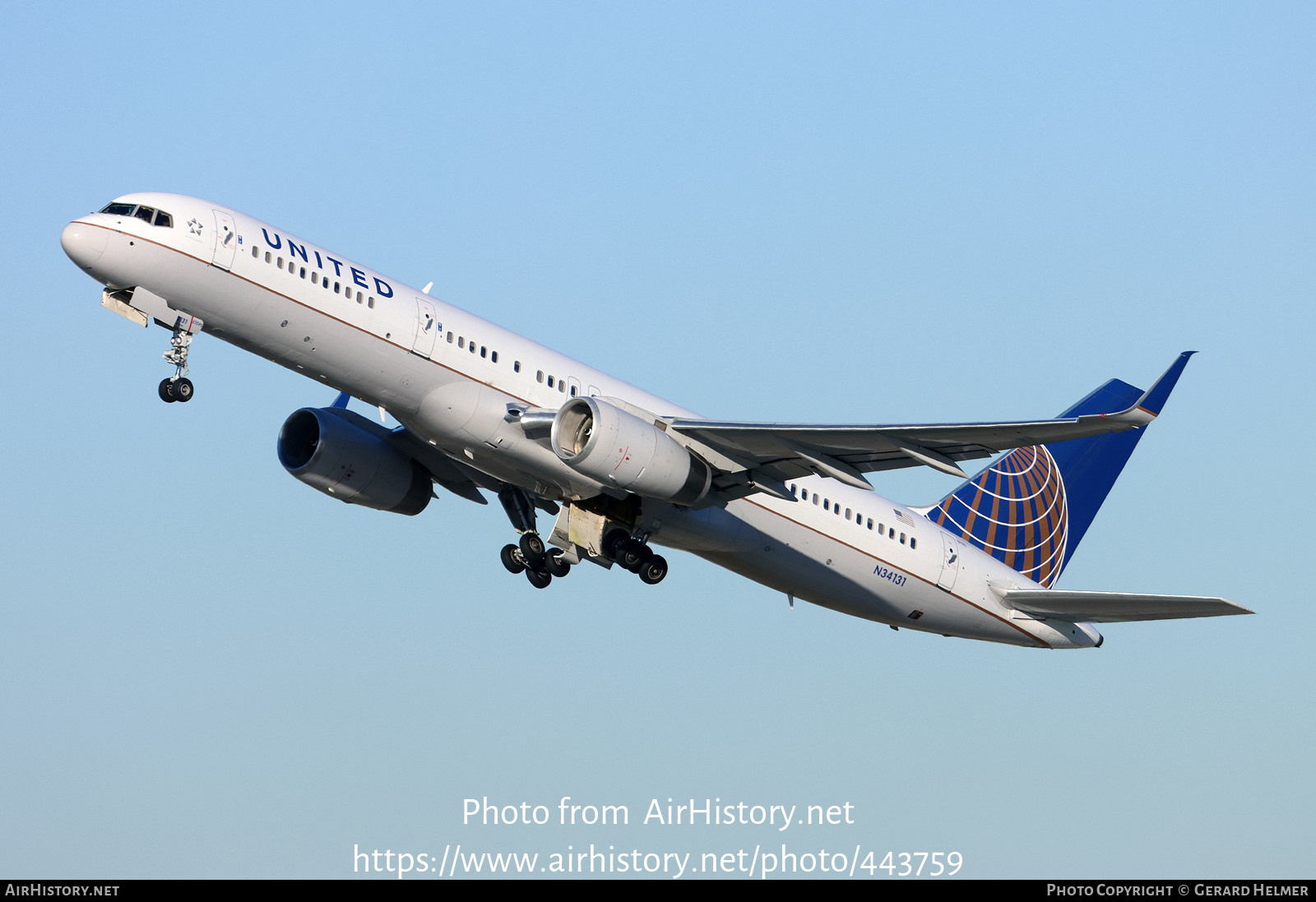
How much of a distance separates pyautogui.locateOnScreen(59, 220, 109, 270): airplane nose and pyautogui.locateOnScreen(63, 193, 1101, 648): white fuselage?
0.03 meters

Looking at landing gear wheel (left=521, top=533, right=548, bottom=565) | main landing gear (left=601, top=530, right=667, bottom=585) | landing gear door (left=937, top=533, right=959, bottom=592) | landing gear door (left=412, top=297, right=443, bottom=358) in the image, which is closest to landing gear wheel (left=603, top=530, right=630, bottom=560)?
main landing gear (left=601, top=530, right=667, bottom=585)

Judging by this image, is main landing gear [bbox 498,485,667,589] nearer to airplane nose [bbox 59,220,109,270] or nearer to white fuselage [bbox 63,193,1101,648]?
white fuselage [bbox 63,193,1101,648]

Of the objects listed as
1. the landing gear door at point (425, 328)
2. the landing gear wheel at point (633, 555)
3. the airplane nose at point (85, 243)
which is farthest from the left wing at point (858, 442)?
the airplane nose at point (85, 243)

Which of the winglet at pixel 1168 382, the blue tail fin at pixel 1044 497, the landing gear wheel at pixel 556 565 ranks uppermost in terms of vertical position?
the blue tail fin at pixel 1044 497

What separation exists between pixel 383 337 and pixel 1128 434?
877 inches

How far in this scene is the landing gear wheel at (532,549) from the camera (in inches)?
1489

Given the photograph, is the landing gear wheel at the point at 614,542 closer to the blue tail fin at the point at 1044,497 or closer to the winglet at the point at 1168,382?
the blue tail fin at the point at 1044,497

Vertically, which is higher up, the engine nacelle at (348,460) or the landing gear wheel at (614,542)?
the engine nacelle at (348,460)

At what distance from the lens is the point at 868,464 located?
33594mm

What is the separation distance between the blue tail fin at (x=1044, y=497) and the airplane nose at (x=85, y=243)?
69.3ft

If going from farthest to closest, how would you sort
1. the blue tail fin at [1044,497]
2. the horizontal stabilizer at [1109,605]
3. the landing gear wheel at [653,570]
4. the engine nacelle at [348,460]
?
1. the blue tail fin at [1044,497]
2. the engine nacelle at [348,460]
3. the landing gear wheel at [653,570]
4. the horizontal stabilizer at [1109,605]

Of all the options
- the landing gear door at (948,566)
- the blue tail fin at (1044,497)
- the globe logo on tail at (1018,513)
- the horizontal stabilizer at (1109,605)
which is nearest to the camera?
the horizontal stabilizer at (1109,605)

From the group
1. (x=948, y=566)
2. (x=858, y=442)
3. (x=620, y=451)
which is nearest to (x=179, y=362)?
(x=620, y=451)

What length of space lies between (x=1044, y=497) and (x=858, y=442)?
42.4 ft
